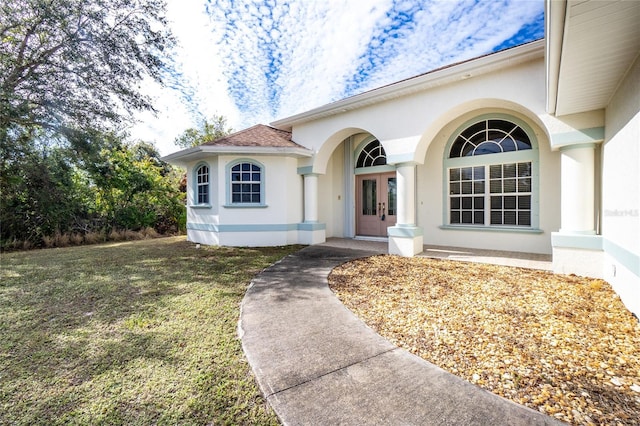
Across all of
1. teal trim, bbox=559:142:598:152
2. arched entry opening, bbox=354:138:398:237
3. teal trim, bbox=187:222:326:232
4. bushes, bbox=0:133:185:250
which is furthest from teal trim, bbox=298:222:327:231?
bushes, bbox=0:133:185:250

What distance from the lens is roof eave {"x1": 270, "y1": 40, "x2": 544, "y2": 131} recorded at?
18.9 ft

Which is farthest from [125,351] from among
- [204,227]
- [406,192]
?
[204,227]

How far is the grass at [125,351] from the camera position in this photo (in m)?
2.07

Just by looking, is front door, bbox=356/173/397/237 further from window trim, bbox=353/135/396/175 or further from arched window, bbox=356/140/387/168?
arched window, bbox=356/140/387/168

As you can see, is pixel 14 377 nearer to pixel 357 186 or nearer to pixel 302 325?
pixel 302 325

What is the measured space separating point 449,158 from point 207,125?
25.0 metres

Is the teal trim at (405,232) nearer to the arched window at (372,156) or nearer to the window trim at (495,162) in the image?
the window trim at (495,162)

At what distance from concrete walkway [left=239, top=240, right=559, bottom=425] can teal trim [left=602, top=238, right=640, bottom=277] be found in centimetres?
295

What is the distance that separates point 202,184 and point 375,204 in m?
6.41

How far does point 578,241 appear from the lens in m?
5.56

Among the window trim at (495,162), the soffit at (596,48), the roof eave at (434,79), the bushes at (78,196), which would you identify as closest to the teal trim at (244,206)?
the roof eave at (434,79)

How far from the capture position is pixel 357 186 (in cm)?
1116

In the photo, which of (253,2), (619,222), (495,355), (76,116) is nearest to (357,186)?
(253,2)

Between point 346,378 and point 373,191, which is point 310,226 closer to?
point 373,191
